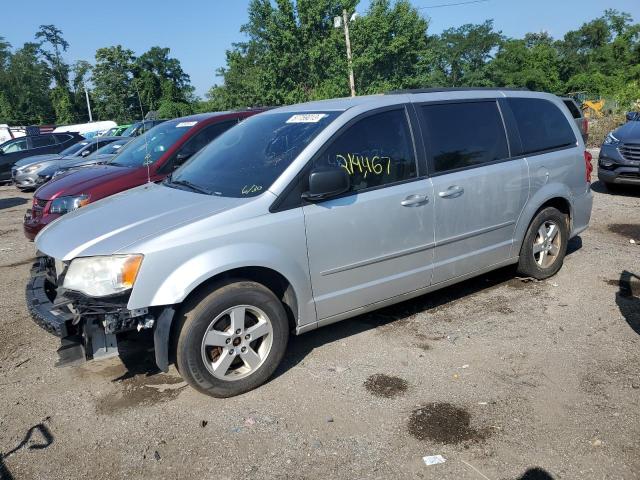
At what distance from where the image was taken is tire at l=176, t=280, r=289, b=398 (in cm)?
330

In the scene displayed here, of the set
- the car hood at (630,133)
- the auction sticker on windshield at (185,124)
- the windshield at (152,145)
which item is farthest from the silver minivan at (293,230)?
the car hood at (630,133)

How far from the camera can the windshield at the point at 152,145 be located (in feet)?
22.0

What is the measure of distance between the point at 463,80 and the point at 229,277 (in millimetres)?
74643

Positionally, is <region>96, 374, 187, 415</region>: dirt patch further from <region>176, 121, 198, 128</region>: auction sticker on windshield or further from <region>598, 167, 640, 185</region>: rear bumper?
<region>598, 167, 640, 185</region>: rear bumper

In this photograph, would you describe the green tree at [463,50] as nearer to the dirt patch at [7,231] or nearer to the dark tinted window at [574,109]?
the dark tinted window at [574,109]

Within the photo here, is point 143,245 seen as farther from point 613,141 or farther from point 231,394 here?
point 613,141

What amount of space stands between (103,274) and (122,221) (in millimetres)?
508

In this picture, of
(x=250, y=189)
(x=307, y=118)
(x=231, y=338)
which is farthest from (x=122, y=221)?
(x=307, y=118)

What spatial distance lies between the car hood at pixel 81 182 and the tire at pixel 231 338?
3.64 meters

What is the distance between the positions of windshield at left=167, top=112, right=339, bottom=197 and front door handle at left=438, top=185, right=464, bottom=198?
1081mm

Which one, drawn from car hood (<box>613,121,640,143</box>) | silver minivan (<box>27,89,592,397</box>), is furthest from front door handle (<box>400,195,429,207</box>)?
car hood (<box>613,121,640,143</box>)

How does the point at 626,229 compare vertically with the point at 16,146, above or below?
below

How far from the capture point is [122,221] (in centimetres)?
359

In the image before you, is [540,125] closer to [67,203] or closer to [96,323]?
[96,323]
